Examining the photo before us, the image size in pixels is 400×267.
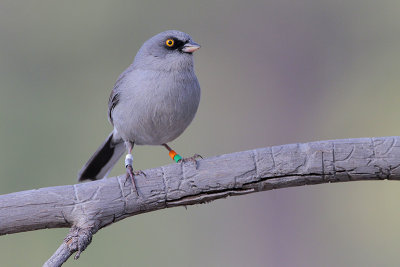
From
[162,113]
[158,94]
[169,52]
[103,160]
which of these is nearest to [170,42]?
[169,52]

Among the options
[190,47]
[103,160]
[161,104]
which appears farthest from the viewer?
[103,160]

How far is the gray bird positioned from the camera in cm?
407

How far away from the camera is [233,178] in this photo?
3.34 meters

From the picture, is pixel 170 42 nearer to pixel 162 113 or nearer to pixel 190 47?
pixel 190 47

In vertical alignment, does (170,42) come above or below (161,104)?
above

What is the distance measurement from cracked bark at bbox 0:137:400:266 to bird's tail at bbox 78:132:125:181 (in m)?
1.30

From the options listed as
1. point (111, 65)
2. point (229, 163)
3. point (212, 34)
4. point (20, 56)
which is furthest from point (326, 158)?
point (20, 56)

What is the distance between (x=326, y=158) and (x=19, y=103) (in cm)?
479

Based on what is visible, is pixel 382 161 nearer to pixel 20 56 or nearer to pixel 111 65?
pixel 111 65

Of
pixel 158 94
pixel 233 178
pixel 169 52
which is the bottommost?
pixel 233 178

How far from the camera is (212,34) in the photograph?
7.16m

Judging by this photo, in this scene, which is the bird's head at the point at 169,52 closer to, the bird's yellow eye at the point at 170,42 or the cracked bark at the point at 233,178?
the bird's yellow eye at the point at 170,42

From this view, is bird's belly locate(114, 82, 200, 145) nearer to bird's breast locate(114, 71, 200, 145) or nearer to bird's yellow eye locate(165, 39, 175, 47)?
bird's breast locate(114, 71, 200, 145)

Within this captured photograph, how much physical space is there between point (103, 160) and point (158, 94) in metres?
1.00
